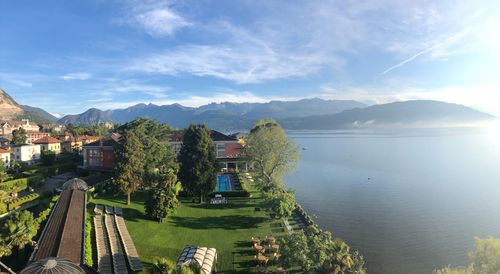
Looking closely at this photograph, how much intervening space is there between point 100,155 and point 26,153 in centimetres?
2666

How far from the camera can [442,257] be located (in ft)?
121

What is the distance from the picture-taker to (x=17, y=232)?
28.9 meters

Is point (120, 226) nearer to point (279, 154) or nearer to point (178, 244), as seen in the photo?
point (178, 244)

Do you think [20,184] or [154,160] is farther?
[154,160]

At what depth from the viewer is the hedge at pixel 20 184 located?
159 feet

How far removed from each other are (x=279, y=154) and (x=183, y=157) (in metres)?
18.1

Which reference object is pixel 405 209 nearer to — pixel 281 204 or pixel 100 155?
pixel 281 204

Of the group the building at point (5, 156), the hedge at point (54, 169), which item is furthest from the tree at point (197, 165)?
the building at point (5, 156)

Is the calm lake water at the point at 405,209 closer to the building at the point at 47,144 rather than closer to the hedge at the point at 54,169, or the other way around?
the hedge at the point at 54,169

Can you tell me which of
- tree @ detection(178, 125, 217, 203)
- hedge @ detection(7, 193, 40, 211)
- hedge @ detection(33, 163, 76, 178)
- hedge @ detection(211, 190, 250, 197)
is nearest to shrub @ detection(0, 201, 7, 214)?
hedge @ detection(7, 193, 40, 211)

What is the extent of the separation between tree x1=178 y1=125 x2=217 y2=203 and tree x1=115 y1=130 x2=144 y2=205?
566cm

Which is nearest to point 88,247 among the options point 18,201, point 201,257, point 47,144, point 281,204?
point 201,257

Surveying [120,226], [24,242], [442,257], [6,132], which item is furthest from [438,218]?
[6,132]

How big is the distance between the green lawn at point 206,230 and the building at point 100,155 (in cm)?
2274
